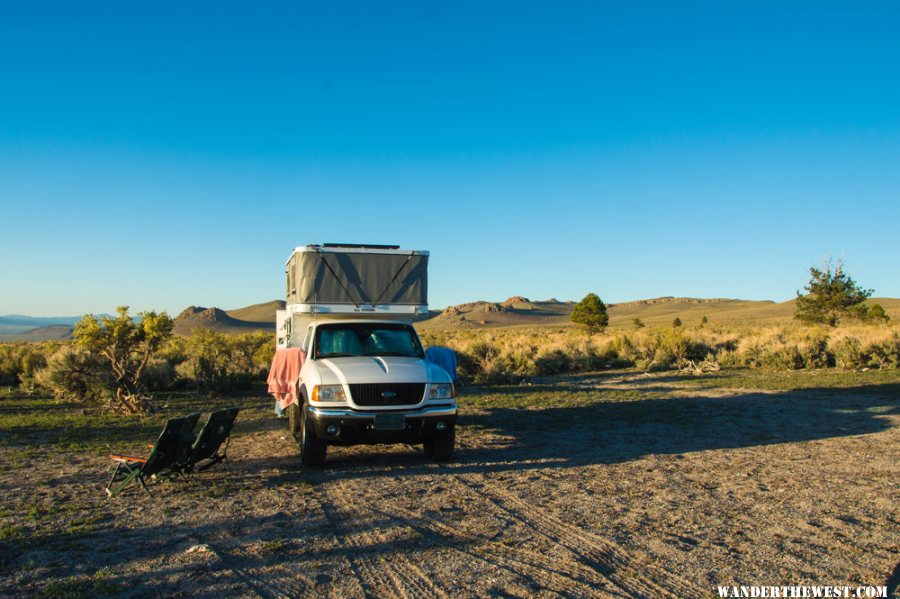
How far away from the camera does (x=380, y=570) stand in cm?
500

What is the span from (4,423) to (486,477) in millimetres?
10566

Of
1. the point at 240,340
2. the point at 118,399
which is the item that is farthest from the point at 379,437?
the point at 240,340

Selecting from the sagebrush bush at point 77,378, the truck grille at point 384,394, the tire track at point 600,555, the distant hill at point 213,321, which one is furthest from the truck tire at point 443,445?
the distant hill at point 213,321

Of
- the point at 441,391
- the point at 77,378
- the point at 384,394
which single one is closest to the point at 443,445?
the point at 441,391

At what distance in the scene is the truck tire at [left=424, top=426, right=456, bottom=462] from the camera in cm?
897

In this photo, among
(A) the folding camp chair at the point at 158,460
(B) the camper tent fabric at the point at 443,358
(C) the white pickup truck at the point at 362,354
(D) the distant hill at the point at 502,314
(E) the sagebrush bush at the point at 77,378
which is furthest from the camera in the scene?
(D) the distant hill at the point at 502,314

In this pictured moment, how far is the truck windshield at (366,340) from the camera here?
393 inches

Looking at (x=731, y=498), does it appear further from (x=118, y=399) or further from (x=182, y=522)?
(x=118, y=399)

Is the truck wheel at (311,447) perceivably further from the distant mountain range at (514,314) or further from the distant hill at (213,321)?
the distant hill at (213,321)

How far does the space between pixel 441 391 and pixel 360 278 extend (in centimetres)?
300

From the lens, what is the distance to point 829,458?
30.5 feet

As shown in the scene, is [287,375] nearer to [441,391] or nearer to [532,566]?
[441,391]

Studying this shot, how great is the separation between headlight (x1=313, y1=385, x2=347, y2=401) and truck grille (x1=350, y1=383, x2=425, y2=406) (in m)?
0.16

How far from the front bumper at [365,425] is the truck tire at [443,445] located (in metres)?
0.26
